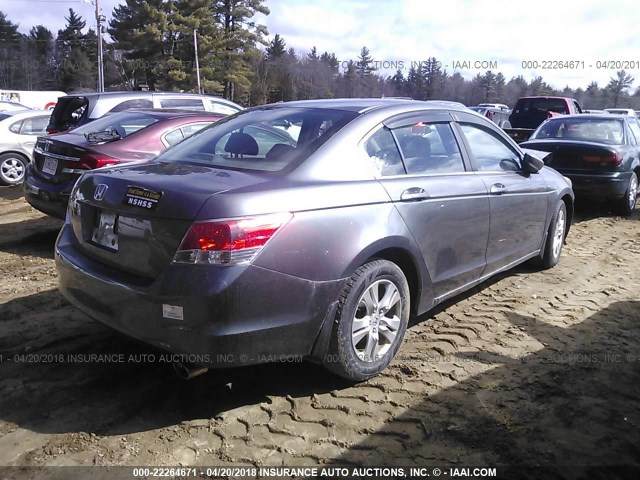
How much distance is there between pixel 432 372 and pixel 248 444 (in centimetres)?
133

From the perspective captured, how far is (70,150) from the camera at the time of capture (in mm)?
5660

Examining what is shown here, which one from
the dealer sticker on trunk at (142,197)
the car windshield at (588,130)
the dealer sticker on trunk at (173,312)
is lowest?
the dealer sticker on trunk at (173,312)

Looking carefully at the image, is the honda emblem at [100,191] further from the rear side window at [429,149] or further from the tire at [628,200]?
the tire at [628,200]

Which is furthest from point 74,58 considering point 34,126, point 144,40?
point 34,126

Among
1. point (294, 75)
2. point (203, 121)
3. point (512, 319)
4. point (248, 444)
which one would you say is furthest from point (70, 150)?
point (294, 75)

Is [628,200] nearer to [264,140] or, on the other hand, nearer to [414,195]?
[414,195]

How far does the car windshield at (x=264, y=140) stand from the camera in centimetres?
320

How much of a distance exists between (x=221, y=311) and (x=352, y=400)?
3.39 ft

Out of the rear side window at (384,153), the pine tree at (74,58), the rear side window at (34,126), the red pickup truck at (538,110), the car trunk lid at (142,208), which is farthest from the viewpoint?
the pine tree at (74,58)

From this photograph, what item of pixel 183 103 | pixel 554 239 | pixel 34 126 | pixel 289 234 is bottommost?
pixel 554 239

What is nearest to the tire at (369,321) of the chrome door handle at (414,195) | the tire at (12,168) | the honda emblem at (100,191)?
the chrome door handle at (414,195)

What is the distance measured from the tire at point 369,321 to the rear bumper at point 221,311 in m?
0.15

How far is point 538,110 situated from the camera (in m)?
16.8

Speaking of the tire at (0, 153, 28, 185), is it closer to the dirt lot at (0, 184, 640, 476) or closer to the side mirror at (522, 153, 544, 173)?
the dirt lot at (0, 184, 640, 476)
